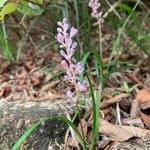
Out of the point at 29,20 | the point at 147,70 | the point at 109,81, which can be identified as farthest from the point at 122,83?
the point at 29,20

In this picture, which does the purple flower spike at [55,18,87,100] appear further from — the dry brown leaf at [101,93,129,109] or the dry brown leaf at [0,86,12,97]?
the dry brown leaf at [0,86,12,97]

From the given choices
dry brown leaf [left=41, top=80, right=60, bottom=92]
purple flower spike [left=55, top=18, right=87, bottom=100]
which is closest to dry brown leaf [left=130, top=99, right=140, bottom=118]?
purple flower spike [left=55, top=18, right=87, bottom=100]

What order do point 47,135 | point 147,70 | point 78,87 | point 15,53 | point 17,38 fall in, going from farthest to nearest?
point 17,38, point 15,53, point 147,70, point 47,135, point 78,87

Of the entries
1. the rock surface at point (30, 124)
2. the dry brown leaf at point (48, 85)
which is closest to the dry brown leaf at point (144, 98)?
the rock surface at point (30, 124)

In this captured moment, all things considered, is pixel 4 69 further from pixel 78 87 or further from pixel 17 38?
pixel 78 87

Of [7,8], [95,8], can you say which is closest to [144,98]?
[95,8]
